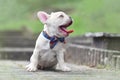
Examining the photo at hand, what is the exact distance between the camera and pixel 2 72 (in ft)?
25.9

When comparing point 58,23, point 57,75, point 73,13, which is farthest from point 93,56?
point 73,13

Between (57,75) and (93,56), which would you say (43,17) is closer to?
(57,75)

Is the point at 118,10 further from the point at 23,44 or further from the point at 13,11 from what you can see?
the point at 13,11

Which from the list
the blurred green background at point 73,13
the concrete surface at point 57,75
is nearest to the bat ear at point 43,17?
the concrete surface at point 57,75

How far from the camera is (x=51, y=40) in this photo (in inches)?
317

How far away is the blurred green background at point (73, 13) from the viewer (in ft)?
65.3

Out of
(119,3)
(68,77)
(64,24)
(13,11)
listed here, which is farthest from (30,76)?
(13,11)

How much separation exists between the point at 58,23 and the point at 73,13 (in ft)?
52.6

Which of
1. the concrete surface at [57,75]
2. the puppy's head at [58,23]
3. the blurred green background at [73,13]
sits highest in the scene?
the blurred green background at [73,13]

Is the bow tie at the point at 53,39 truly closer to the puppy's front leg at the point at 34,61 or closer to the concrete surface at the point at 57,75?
the puppy's front leg at the point at 34,61

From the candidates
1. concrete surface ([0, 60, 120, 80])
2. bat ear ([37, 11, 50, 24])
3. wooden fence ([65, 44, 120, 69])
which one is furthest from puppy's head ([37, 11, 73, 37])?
wooden fence ([65, 44, 120, 69])

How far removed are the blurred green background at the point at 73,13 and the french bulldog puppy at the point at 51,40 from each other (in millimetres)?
9619

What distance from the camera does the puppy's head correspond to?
314 inches

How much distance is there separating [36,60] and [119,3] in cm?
1179
